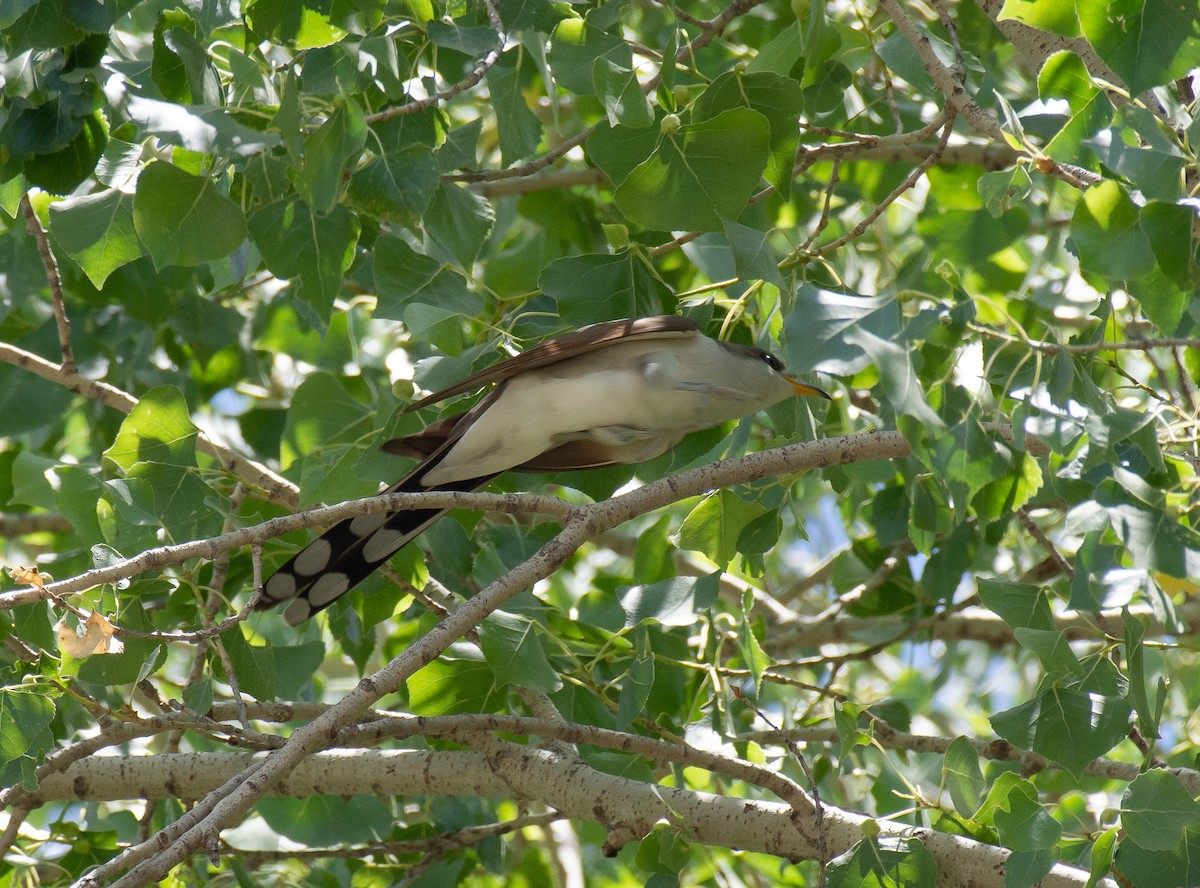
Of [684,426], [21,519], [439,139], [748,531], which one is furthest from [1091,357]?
[21,519]

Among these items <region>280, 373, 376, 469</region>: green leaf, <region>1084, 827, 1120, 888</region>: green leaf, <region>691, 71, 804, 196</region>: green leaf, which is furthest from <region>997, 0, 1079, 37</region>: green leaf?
<region>280, 373, 376, 469</region>: green leaf

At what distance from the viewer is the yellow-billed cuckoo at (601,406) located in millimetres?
3111

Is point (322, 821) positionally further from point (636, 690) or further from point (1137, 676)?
point (1137, 676)

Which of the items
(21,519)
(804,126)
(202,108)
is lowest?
(21,519)

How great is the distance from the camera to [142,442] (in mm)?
2697

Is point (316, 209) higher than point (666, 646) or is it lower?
higher

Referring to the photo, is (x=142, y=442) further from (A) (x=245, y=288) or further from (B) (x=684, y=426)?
(A) (x=245, y=288)

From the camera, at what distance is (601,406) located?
125 inches

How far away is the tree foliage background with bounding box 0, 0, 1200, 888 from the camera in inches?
80.4

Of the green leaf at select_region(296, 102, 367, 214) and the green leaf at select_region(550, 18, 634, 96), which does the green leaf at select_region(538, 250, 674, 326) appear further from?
the green leaf at select_region(296, 102, 367, 214)

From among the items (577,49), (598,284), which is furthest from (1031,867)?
(577,49)

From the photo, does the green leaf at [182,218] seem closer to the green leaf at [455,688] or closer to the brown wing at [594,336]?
the brown wing at [594,336]

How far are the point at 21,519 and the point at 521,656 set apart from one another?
119 inches

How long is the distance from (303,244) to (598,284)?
27.7 inches
